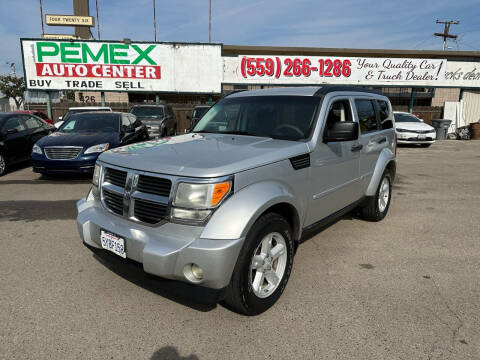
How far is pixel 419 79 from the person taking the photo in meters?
18.5

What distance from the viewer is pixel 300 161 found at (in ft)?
9.66

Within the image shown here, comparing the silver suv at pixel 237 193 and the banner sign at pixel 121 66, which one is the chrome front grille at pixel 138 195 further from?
the banner sign at pixel 121 66

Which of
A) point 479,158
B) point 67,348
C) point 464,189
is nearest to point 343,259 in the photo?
point 67,348

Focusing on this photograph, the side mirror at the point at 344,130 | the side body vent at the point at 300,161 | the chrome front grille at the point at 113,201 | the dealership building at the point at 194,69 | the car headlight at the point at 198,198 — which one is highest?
the dealership building at the point at 194,69

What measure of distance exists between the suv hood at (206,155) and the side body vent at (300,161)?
42mm

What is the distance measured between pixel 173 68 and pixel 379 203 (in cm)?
1465

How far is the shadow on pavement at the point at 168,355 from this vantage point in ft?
7.27

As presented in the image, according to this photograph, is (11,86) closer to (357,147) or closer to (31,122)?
(31,122)

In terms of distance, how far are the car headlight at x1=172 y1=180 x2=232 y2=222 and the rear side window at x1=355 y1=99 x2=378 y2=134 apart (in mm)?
2571

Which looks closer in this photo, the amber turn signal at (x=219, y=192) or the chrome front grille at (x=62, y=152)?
the amber turn signal at (x=219, y=192)

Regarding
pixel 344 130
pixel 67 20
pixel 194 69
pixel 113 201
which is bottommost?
pixel 113 201

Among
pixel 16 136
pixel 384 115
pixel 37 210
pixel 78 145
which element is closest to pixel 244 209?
pixel 384 115

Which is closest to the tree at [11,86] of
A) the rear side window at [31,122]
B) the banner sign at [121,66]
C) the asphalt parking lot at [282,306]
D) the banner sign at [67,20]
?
the banner sign at [67,20]

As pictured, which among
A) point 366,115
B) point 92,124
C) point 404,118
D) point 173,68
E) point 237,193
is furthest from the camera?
point 173,68
